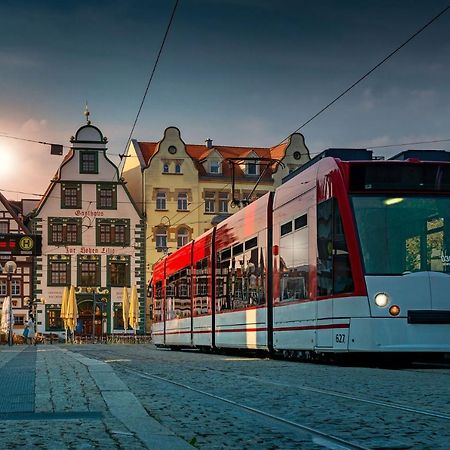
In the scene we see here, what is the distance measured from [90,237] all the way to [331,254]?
5156 centimetres

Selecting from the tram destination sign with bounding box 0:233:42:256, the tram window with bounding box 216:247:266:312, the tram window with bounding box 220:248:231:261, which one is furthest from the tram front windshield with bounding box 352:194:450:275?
the tram destination sign with bounding box 0:233:42:256

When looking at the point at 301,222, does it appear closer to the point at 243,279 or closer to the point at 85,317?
the point at 243,279

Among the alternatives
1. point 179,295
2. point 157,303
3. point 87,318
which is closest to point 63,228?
point 87,318

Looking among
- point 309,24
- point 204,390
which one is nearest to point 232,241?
point 309,24

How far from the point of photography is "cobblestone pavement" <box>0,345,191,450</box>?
5.82 meters

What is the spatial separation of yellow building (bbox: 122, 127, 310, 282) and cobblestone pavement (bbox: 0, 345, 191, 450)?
55507 mm

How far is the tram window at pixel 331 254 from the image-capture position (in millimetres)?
14445

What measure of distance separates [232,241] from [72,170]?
4478 cm

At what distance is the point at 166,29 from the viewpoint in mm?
20625

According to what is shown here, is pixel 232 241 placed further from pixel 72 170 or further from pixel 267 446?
pixel 72 170

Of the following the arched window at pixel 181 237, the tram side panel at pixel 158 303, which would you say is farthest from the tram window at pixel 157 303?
the arched window at pixel 181 237

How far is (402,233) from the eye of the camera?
567 inches

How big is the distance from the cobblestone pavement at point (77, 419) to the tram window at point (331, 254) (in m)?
4.58

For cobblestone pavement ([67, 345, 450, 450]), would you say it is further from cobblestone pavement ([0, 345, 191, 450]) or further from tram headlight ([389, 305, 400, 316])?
tram headlight ([389, 305, 400, 316])
